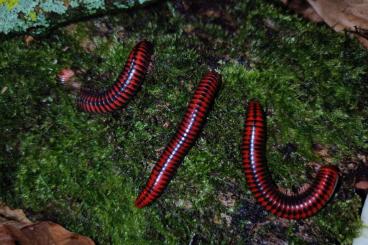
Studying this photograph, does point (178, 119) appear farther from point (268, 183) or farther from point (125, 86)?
point (268, 183)

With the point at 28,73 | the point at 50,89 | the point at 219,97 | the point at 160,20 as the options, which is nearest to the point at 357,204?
the point at 219,97

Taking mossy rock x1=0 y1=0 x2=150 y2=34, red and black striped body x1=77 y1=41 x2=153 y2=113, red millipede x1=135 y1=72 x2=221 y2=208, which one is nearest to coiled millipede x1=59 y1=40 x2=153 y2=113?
red and black striped body x1=77 y1=41 x2=153 y2=113

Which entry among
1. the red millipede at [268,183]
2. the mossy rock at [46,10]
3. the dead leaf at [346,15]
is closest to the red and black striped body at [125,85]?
the mossy rock at [46,10]

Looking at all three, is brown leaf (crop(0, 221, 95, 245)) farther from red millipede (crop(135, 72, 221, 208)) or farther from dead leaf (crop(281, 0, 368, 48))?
dead leaf (crop(281, 0, 368, 48))

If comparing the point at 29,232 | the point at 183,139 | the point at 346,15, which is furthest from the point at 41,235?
the point at 346,15

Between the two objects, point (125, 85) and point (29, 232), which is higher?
point (125, 85)

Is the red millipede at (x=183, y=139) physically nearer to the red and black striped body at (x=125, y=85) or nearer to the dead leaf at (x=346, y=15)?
the red and black striped body at (x=125, y=85)
